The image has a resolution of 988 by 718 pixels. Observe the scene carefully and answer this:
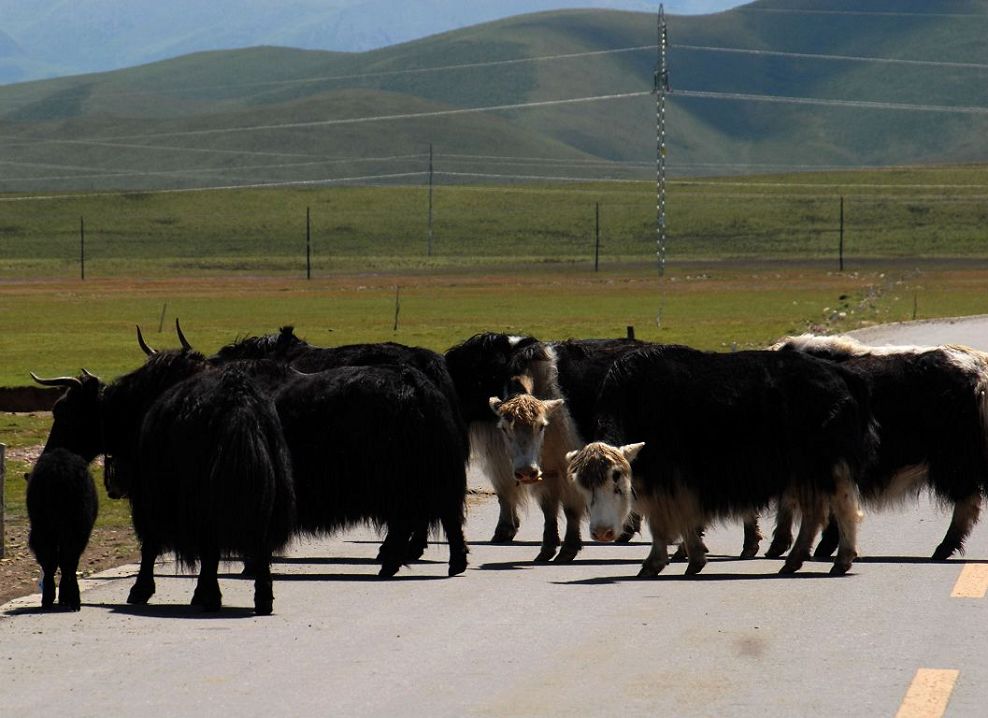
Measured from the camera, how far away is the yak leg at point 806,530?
12.2 m

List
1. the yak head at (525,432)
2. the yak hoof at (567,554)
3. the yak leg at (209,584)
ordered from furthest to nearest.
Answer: the yak hoof at (567,554)
the yak head at (525,432)
the yak leg at (209,584)

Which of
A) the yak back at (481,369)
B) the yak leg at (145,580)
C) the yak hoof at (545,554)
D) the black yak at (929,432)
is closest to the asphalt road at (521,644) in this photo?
the yak leg at (145,580)

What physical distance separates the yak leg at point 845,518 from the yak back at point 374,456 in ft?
7.94

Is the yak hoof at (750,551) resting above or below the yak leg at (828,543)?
below

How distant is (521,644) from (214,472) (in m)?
2.06

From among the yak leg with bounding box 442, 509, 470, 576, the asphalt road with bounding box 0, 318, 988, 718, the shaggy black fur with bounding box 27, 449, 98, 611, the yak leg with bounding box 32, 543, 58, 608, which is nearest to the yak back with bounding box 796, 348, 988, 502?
the asphalt road with bounding box 0, 318, 988, 718

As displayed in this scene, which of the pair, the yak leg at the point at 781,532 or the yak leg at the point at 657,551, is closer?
the yak leg at the point at 657,551

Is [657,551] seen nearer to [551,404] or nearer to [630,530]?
[551,404]

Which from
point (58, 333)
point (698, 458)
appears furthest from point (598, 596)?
point (58, 333)

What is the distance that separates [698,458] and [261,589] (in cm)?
347

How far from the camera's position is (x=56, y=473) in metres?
10.3

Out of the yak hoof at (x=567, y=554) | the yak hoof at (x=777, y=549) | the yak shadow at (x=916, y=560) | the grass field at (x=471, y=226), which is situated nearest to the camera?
the yak shadow at (x=916, y=560)

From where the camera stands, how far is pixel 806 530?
12375 millimetres

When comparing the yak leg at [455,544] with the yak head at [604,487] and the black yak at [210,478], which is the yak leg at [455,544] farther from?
the black yak at [210,478]
